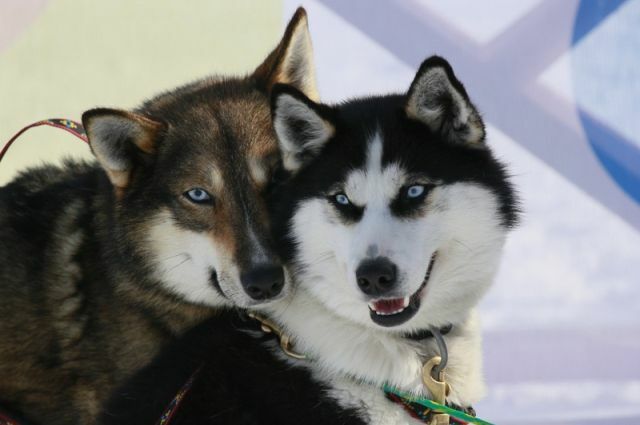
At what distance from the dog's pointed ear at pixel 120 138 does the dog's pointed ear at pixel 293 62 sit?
1.10 feet

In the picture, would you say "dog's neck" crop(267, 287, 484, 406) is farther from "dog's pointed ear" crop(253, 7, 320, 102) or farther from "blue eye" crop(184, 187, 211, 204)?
"dog's pointed ear" crop(253, 7, 320, 102)

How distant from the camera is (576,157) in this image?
3.49 meters

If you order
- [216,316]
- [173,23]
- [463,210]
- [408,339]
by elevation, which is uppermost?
[173,23]

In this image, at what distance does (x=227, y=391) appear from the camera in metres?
1.86

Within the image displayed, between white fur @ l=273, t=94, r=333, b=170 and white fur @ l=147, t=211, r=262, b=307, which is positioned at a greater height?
white fur @ l=273, t=94, r=333, b=170

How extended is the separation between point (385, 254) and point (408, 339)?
0.28m

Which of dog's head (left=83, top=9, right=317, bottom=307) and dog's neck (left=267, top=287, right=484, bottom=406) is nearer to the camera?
dog's neck (left=267, top=287, right=484, bottom=406)

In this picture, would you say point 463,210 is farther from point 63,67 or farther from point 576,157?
point 63,67

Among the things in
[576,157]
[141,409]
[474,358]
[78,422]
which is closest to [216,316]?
[141,409]

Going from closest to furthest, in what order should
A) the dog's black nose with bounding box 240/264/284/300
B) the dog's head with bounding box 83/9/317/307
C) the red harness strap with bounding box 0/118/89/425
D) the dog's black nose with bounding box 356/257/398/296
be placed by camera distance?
1. the dog's black nose with bounding box 356/257/398/296
2. the dog's black nose with bounding box 240/264/284/300
3. the dog's head with bounding box 83/9/317/307
4. the red harness strap with bounding box 0/118/89/425

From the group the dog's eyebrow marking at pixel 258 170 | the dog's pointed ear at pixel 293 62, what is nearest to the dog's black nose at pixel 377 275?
the dog's eyebrow marking at pixel 258 170

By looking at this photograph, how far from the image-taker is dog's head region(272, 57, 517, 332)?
179 centimetres

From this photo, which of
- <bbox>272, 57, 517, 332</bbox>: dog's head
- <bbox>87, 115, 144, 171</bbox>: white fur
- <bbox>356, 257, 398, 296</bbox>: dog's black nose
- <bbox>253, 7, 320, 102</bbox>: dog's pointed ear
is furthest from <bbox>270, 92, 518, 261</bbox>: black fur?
<bbox>87, 115, 144, 171</bbox>: white fur

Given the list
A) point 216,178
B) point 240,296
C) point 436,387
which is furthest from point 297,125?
point 436,387
